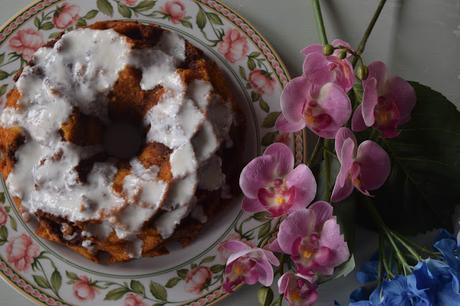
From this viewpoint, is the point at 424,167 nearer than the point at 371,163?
No

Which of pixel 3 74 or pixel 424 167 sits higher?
pixel 3 74

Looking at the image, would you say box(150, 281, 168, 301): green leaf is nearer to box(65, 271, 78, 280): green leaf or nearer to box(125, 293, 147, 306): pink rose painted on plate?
box(125, 293, 147, 306): pink rose painted on plate

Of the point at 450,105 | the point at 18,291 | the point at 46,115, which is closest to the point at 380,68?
the point at 450,105

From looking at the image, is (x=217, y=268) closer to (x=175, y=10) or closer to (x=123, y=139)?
(x=123, y=139)

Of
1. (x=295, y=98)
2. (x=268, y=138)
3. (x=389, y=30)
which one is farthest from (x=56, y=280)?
(x=389, y=30)

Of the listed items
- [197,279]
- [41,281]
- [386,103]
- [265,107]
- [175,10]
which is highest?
[175,10]

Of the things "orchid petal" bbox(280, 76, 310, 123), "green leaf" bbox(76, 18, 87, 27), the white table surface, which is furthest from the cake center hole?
"orchid petal" bbox(280, 76, 310, 123)
